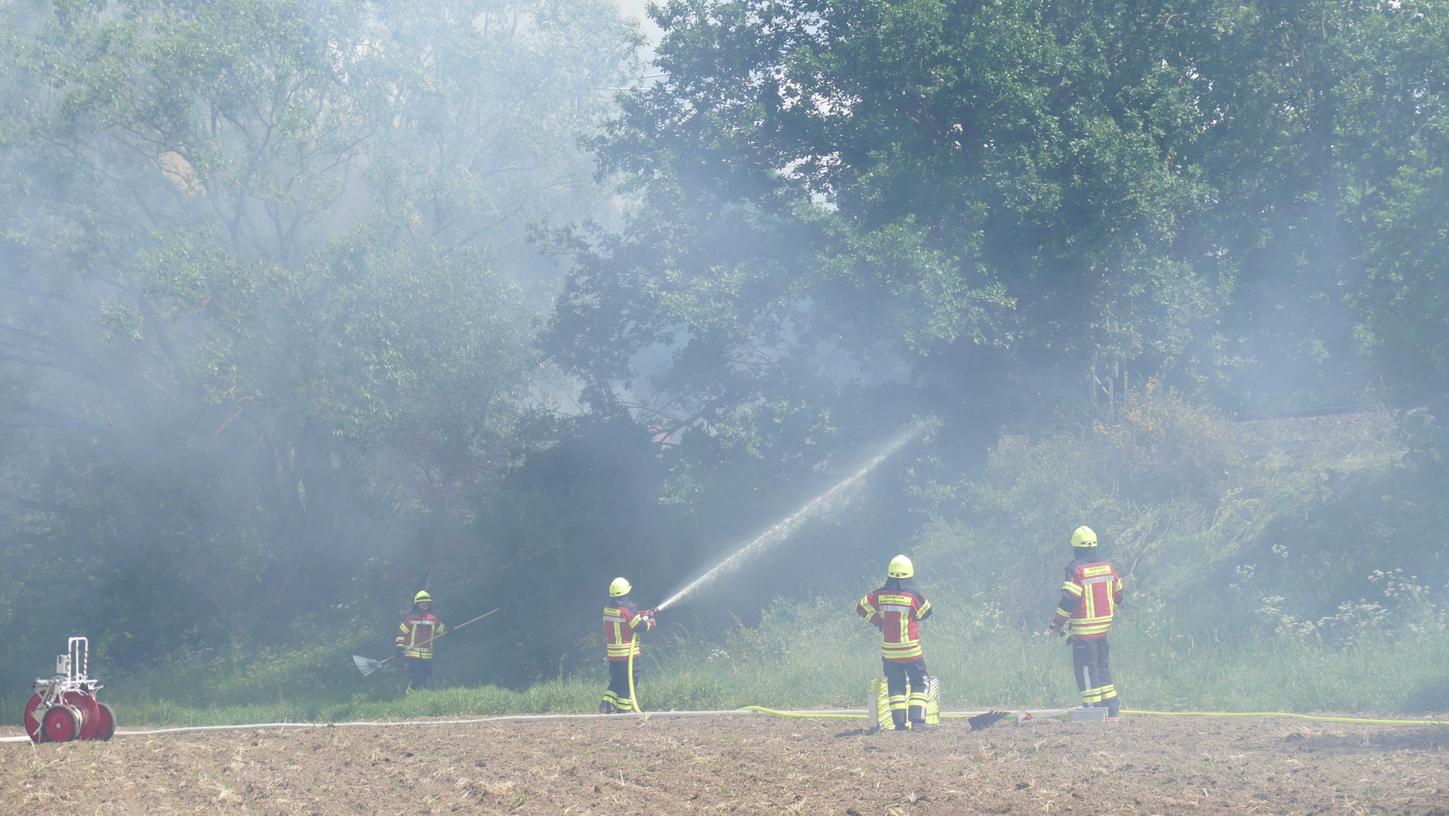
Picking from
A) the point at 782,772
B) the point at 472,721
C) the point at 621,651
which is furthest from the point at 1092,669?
the point at 472,721

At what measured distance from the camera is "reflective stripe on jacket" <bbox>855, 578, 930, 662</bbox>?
13.0 m

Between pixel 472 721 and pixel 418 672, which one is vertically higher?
pixel 418 672

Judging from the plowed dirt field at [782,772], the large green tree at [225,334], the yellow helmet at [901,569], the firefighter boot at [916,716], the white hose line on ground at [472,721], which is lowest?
the plowed dirt field at [782,772]

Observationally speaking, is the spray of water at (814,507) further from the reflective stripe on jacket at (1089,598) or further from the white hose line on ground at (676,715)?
the reflective stripe on jacket at (1089,598)

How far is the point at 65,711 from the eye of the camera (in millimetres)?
13109

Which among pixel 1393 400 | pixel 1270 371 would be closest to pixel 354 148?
pixel 1270 371

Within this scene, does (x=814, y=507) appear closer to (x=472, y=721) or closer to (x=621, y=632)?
(x=621, y=632)

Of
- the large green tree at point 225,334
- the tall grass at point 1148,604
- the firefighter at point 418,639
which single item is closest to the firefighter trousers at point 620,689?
the tall grass at point 1148,604

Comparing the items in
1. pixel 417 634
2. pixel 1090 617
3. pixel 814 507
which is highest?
pixel 814 507

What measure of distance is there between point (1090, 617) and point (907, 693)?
204 cm

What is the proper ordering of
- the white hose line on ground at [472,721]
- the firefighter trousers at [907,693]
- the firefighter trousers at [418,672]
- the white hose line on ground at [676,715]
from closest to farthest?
the firefighter trousers at [907,693] < the white hose line on ground at [676,715] < the white hose line on ground at [472,721] < the firefighter trousers at [418,672]

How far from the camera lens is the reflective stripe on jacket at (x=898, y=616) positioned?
42.5 feet

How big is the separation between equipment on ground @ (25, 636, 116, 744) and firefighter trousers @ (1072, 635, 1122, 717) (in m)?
10.0

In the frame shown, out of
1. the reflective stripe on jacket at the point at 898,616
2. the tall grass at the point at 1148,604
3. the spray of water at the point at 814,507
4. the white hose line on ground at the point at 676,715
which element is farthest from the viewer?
the spray of water at the point at 814,507
